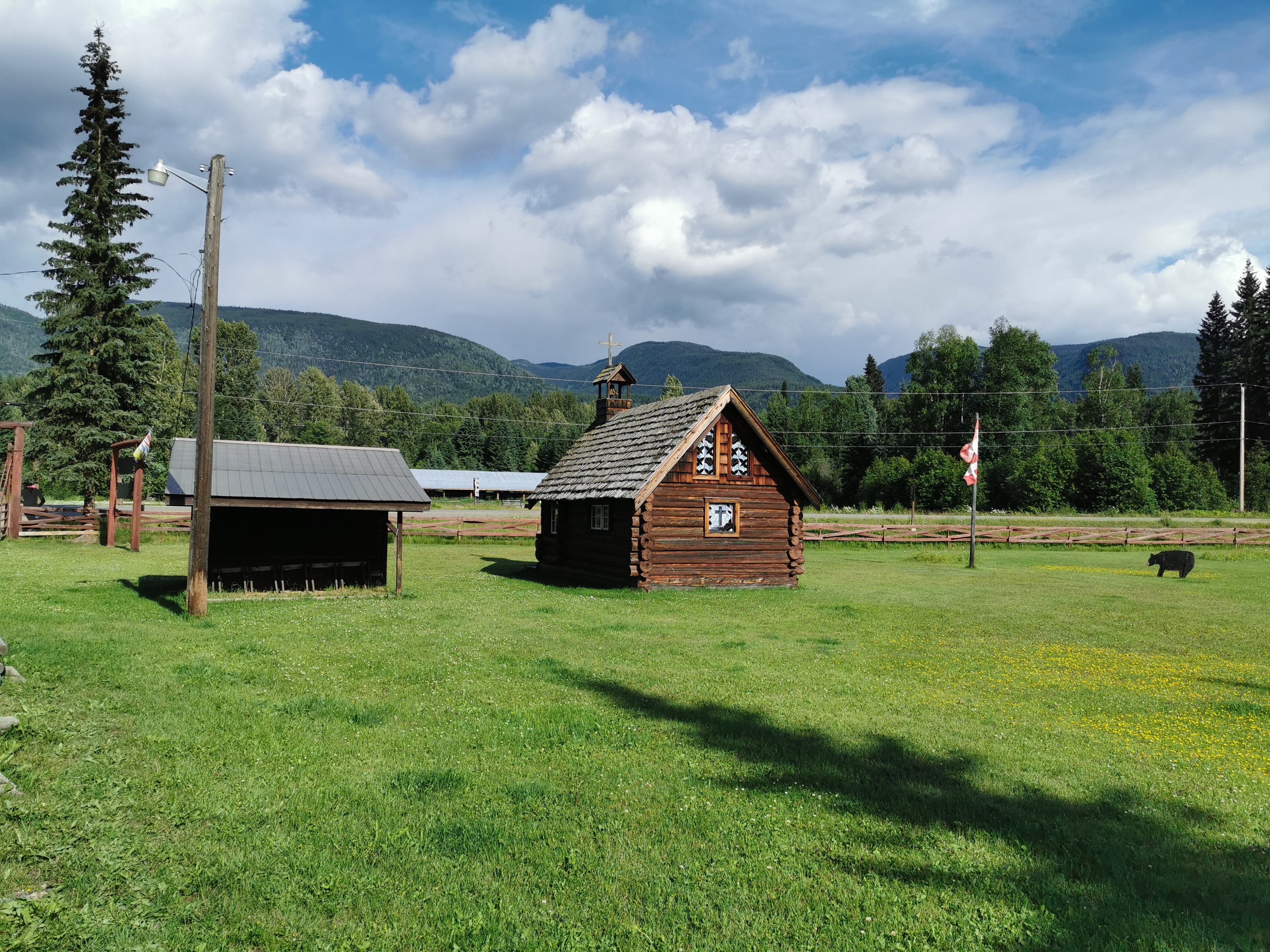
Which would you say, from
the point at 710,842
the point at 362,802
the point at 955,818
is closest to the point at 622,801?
the point at 710,842

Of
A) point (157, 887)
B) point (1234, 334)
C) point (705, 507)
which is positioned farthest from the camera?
point (1234, 334)

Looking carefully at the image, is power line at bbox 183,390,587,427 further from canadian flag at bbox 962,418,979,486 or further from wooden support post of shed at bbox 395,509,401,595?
wooden support post of shed at bbox 395,509,401,595

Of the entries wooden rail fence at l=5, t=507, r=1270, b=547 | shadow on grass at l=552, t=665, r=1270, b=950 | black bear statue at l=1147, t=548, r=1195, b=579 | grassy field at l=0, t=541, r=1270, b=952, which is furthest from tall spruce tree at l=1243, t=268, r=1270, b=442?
shadow on grass at l=552, t=665, r=1270, b=950

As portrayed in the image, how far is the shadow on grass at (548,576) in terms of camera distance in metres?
25.5

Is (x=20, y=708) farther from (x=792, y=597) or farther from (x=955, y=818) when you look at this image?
(x=792, y=597)

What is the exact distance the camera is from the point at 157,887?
17.1 ft

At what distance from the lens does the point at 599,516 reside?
88.7 feet

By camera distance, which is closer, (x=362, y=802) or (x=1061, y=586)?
(x=362, y=802)

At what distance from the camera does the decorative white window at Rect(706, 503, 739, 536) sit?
2545cm

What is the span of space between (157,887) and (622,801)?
3.45 m

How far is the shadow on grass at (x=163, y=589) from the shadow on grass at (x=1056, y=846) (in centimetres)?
1306

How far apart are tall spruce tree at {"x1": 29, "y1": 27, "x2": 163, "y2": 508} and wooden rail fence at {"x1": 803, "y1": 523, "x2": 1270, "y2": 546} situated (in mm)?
34413

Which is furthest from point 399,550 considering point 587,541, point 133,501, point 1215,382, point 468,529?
point 1215,382

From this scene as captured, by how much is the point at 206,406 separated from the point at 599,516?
1341cm
